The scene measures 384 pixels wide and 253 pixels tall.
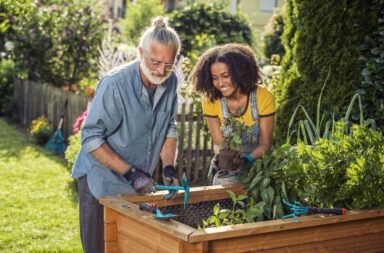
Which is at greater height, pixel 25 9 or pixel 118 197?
pixel 25 9

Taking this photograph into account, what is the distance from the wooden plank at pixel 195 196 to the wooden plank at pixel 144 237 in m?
0.17

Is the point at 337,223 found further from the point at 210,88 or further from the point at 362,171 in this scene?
the point at 210,88

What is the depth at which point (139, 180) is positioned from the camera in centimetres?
298

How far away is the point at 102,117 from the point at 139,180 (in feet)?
1.13

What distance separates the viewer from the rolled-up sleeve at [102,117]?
120 inches

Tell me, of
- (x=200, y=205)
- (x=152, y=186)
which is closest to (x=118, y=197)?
(x=152, y=186)

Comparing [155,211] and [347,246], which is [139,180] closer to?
[155,211]

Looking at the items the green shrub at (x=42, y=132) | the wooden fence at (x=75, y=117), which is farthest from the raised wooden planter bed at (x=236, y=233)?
the green shrub at (x=42, y=132)

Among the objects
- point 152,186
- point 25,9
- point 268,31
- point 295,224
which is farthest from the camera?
point 268,31

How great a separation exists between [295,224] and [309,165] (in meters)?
0.40

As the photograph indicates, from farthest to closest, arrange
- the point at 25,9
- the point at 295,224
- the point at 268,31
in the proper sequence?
the point at 268,31 < the point at 25,9 < the point at 295,224

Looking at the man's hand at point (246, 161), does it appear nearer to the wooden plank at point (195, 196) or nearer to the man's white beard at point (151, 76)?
the wooden plank at point (195, 196)

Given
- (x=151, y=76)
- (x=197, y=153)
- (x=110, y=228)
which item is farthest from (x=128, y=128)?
(x=197, y=153)

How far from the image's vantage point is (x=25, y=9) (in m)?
4.87
